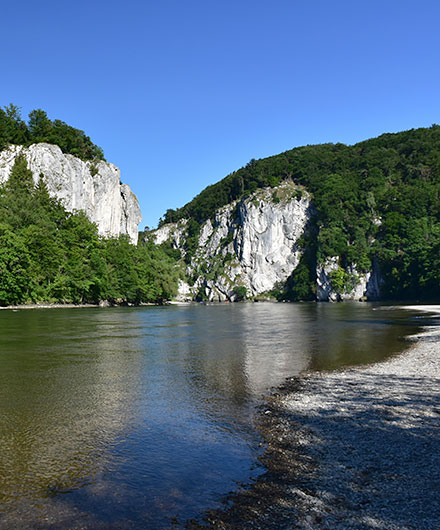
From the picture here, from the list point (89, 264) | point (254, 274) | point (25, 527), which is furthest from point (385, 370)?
point (254, 274)

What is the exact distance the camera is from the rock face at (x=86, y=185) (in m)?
98.8

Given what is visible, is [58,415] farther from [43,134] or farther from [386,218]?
[386,218]

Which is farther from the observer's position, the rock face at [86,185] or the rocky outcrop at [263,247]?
the rocky outcrop at [263,247]

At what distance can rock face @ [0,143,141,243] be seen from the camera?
98812mm

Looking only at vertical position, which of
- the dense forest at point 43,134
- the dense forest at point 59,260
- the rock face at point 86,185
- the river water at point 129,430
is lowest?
the river water at point 129,430

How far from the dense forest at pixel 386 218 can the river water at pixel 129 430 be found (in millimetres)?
100681

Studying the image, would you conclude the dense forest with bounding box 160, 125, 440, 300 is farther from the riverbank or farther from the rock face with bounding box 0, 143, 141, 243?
the riverbank

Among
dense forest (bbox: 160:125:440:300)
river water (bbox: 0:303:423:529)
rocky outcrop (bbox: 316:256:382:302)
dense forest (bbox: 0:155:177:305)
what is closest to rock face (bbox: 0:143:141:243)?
dense forest (bbox: 0:155:177:305)

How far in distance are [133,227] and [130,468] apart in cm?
13272

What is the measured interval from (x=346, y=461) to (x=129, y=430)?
457cm

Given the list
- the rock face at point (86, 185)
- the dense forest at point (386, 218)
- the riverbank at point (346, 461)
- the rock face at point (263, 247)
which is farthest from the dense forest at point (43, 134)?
the riverbank at point (346, 461)

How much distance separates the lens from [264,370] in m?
15.4

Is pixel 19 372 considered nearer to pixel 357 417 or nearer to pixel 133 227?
pixel 357 417

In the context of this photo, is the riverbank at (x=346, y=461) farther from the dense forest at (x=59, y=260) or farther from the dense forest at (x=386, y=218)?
the dense forest at (x=386, y=218)
